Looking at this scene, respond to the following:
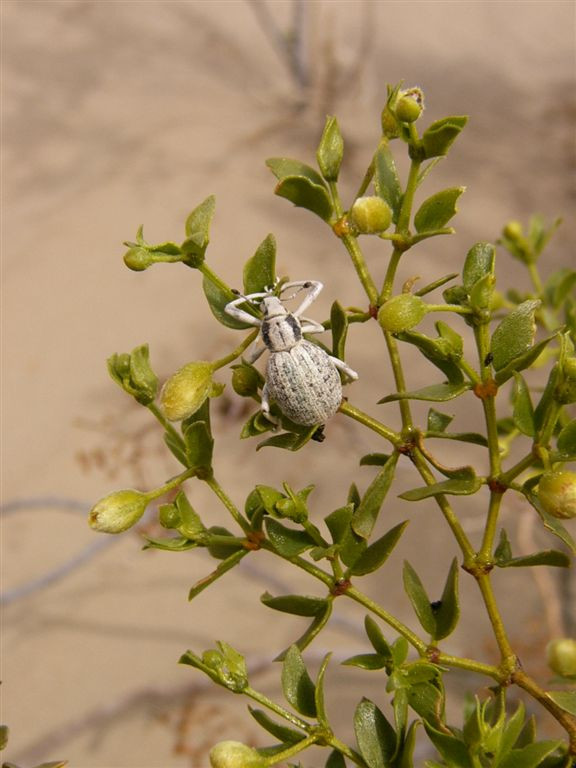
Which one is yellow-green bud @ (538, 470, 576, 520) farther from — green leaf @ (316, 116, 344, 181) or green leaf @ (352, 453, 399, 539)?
green leaf @ (316, 116, 344, 181)

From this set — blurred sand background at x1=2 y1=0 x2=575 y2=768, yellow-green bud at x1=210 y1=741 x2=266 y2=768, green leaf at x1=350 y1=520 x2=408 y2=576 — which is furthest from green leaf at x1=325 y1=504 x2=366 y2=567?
blurred sand background at x1=2 y1=0 x2=575 y2=768

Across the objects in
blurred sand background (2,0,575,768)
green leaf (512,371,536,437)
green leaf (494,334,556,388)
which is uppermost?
blurred sand background (2,0,575,768)

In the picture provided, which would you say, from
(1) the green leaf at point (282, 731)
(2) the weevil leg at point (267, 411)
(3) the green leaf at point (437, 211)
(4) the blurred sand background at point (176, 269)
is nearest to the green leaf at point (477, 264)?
(3) the green leaf at point (437, 211)

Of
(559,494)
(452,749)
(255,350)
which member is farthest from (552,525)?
(255,350)

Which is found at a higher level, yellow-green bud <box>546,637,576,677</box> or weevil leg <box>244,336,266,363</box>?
weevil leg <box>244,336,266,363</box>

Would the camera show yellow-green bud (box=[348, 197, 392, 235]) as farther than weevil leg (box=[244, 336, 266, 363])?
No

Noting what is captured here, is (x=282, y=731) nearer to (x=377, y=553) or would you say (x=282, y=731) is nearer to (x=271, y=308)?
(x=377, y=553)
